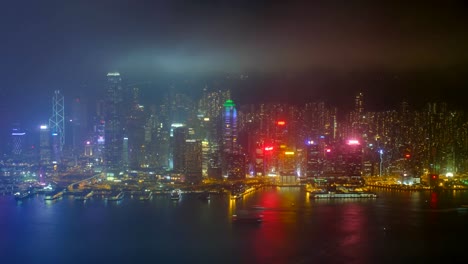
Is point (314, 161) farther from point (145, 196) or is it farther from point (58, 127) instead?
point (58, 127)

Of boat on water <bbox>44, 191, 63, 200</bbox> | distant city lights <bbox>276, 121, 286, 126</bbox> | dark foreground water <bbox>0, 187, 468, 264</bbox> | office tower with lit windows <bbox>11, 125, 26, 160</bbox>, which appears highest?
distant city lights <bbox>276, 121, 286, 126</bbox>

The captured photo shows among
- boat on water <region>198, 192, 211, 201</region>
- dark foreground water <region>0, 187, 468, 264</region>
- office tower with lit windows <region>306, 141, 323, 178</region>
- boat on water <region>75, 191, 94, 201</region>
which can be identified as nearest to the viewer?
dark foreground water <region>0, 187, 468, 264</region>

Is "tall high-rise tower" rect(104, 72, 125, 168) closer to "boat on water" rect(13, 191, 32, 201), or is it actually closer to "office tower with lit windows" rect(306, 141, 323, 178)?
"boat on water" rect(13, 191, 32, 201)

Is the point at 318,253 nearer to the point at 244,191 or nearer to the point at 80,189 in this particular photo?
the point at 244,191

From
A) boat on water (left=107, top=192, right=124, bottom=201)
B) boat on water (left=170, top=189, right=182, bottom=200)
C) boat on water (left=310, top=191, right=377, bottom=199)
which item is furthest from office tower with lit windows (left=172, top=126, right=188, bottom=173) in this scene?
boat on water (left=310, top=191, right=377, bottom=199)

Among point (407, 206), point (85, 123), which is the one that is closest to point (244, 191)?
point (407, 206)

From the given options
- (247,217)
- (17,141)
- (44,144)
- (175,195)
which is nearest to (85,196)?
(175,195)

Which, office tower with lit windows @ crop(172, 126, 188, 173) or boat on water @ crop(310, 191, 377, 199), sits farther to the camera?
office tower with lit windows @ crop(172, 126, 188, 173)
